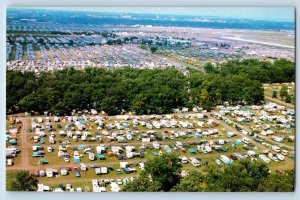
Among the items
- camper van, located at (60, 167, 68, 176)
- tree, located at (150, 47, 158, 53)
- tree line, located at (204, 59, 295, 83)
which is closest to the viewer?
camper van, located at (60, 167, 68, 176)

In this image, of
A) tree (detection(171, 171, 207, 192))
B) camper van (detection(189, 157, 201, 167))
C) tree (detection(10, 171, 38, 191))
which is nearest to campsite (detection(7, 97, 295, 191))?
camper van (detection(189, 157, 201, 167))

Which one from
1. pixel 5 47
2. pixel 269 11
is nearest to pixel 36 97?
pixel 5 47

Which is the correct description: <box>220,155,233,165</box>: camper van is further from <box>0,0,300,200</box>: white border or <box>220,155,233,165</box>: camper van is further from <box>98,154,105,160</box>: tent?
<box>98,154,105,160</box>: tent

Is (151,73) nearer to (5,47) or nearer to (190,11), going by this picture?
(190,11)

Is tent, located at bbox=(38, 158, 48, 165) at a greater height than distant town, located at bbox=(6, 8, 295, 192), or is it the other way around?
distant town, located at bbox=(6, 8, 295, 192)

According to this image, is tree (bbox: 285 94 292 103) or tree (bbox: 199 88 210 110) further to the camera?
tree (bbox: 199 88 210 110)

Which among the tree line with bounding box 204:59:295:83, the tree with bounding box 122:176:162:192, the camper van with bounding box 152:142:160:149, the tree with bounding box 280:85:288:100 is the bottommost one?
the tree with bounding box 122:176:162:192
